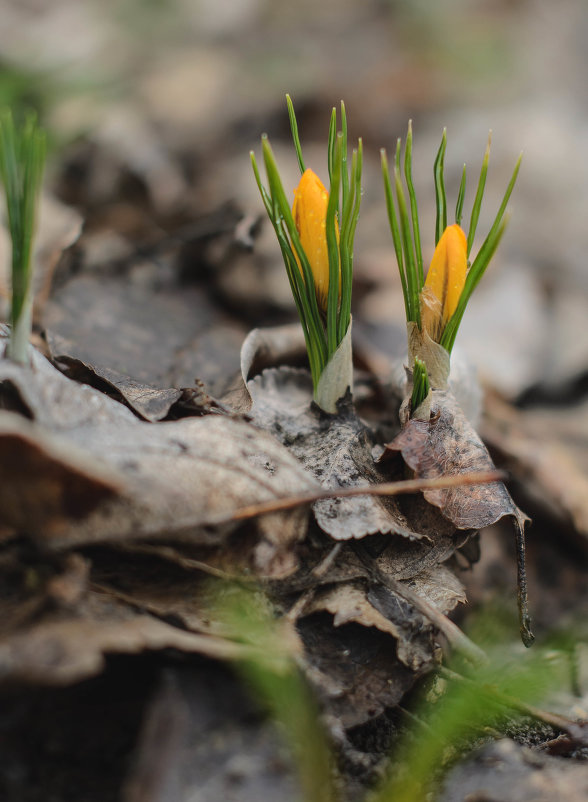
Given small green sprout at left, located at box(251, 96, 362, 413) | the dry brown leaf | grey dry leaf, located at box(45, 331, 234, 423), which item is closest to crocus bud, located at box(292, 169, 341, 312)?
small green sprout at left, located at box(251, 96, 362, 413)

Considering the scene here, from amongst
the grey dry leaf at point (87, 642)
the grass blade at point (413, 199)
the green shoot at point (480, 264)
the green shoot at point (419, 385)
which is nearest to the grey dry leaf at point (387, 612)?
the grey dry leaf at point (87, 642)

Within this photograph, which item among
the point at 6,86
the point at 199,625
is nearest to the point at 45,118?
the point at 6,86

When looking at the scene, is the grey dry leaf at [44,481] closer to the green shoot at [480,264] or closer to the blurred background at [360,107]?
the green shoot at [480,264]

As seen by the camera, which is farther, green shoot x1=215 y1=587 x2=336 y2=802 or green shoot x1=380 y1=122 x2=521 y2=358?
green shoot x1=380 y1=122 x2=521 y2=358

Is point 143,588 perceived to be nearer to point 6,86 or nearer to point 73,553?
point 73,553

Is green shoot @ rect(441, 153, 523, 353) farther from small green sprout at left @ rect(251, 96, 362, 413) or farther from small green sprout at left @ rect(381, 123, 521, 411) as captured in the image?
small green sprout at left @ rect(251, 96, 362, 413)

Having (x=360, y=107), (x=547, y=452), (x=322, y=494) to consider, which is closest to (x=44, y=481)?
(x=322, y=494)
